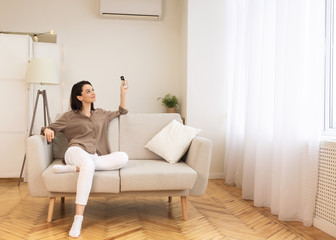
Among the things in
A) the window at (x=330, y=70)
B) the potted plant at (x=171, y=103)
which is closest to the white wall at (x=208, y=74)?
the potted plant at (x=171, y=103)

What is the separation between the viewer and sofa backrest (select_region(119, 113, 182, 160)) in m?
3.18

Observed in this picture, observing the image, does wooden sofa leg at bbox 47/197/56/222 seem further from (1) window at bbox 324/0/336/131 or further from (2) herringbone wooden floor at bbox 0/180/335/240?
(1) window at bbox 324/0/336/131

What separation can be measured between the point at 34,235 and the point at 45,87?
2.74m

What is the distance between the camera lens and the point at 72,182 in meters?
2.52

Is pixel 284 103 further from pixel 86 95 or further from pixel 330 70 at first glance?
pixel 86 95

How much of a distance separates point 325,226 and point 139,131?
A: 5.61ft

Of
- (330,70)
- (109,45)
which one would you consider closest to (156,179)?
(330,70)

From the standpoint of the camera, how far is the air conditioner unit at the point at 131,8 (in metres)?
4.99

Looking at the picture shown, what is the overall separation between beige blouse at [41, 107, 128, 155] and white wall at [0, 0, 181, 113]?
2040 mm

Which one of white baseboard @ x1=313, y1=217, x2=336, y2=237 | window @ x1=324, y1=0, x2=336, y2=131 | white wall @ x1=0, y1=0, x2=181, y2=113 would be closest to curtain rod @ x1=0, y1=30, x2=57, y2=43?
white wall @ x1=0, y1=0, x2=181, y2=113

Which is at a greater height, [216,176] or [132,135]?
[132,135]

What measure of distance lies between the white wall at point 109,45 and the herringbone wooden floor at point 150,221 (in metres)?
2.05

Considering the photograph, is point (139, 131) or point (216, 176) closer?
point (139, 131)

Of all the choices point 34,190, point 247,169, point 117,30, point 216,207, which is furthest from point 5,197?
point 117,30
